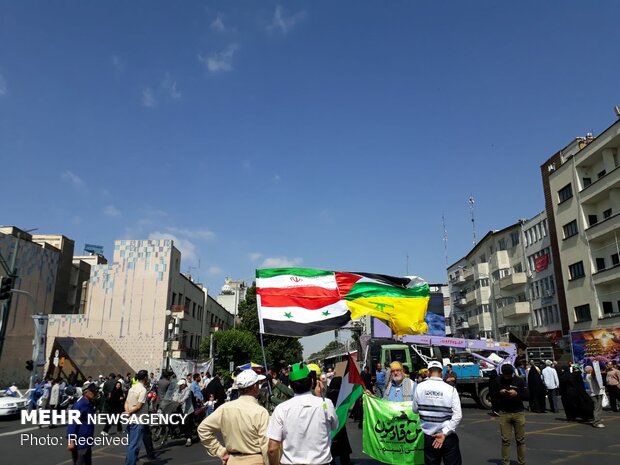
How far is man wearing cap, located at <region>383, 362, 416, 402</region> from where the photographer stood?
30.3 ft

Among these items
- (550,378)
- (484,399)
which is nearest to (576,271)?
(550,378)

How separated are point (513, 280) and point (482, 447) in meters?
40.4

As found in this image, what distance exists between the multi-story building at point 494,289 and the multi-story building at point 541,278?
3.62 ft

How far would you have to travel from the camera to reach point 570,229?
38.2 metres

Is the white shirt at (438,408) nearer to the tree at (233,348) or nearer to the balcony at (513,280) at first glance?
the tree at (233,348)

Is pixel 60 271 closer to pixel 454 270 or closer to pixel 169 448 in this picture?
pixel 169 448

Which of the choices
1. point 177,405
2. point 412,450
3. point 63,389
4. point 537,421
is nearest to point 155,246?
point 63,389

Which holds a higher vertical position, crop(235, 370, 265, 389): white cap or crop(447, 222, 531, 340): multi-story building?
crop(447, 222, 531, 340): multi-story building

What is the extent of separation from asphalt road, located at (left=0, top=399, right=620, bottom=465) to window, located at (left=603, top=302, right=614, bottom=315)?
71.7 feet

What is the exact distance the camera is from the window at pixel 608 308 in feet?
111

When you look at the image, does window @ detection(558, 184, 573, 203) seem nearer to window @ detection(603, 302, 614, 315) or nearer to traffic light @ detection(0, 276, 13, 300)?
window @ detection(603, 302, 614, 315)

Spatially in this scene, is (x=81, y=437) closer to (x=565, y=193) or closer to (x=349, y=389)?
(x=349, y=389)

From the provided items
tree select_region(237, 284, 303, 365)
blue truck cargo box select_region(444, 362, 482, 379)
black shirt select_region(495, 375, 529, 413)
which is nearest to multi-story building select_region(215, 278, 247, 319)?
tree select_region(237, 284, 303, 365)

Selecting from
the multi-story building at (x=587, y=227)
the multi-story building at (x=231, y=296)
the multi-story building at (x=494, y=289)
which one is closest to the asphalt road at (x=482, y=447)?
the multi-story building at (x=587, y=227)
